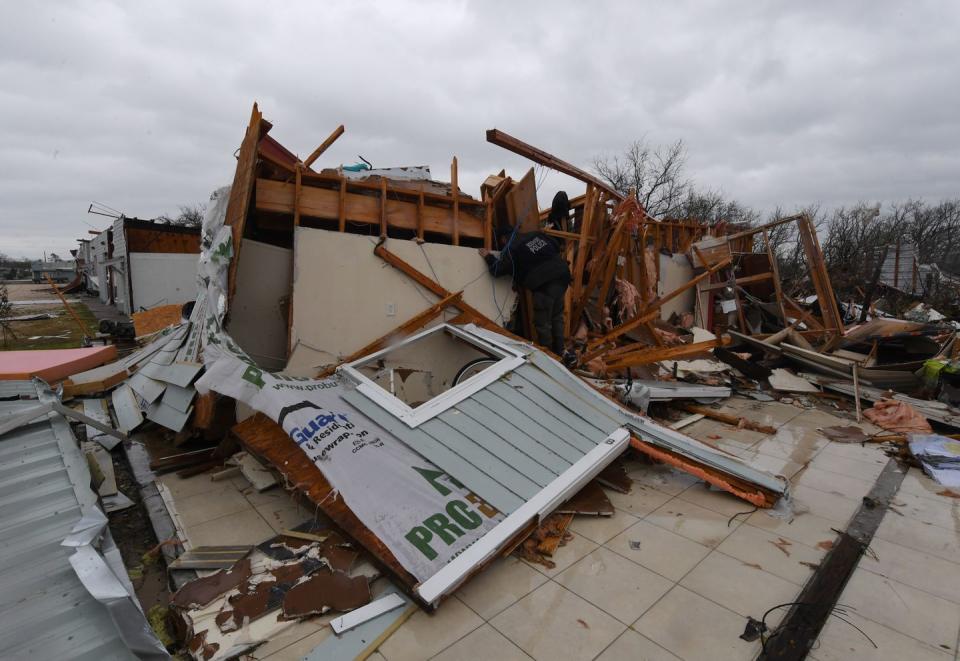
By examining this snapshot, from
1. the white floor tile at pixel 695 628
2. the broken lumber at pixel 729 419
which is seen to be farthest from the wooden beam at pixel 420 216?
the white floor tile at pixel 695 628

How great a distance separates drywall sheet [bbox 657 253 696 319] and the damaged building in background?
112 inches

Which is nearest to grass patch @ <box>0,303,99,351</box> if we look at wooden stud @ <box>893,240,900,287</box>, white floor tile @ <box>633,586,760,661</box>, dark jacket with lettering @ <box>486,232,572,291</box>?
dark jacket with lettering @ <box>486,232,572,291</box>

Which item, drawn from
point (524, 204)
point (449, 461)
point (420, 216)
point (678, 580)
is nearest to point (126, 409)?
point (420, 216)

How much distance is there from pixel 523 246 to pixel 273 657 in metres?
4.67

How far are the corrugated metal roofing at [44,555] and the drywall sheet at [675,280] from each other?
10283mm

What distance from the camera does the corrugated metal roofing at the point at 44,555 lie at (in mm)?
1530

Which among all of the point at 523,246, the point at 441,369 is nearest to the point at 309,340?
the point at 441,369

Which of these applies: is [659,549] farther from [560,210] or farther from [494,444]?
[560,210]

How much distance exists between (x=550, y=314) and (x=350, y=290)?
258cm

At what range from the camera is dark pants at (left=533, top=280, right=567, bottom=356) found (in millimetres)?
5676

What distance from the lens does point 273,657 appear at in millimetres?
1885

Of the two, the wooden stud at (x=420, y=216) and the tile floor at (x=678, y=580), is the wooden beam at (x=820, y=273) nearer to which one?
the tile floor at (x=678, y=580)

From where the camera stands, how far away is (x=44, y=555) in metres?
1.93

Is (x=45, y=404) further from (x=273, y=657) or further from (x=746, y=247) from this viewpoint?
(x=746, y=247)
